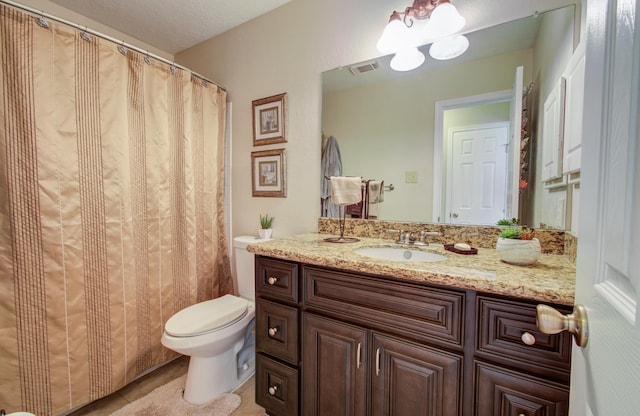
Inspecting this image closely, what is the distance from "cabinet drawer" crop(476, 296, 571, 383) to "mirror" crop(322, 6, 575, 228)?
60cm

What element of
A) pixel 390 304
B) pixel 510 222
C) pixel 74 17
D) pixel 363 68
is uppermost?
pixel 74 17

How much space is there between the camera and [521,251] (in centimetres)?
93

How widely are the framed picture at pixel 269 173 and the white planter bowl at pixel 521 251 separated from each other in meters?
1.28

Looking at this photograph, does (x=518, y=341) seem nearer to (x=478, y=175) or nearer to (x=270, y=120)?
(x=478, y=175)

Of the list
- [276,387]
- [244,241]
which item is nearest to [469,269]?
[276,387]

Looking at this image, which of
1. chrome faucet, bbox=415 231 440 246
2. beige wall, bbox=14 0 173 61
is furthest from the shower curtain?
chrome faucet, bbox=415 231 440 246

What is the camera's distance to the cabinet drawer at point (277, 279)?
46.2 inches

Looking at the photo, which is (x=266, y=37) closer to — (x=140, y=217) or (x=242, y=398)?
(x=140, y=217)

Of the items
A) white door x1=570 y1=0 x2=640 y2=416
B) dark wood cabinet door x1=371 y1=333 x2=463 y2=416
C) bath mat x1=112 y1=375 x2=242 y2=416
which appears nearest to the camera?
white door x1=570 y1=0 x2=640 y2=416

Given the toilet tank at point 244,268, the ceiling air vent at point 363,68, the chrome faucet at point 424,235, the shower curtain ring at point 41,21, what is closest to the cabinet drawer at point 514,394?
the chrome faucet at point 424,235

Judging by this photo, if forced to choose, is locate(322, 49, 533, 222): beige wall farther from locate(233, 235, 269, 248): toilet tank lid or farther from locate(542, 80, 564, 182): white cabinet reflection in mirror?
locate(233, 235, 269, 248): toilet tank lid

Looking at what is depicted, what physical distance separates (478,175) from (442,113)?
364mm

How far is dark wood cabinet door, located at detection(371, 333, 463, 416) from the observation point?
0.84m

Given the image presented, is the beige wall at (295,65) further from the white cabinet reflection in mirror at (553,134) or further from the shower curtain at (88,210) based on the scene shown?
the white cabinet reflection in mirror at (553,134)
